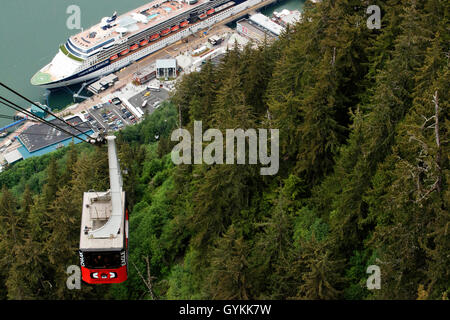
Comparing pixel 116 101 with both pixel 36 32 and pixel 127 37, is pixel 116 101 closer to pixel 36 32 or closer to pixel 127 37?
pixel 127 37

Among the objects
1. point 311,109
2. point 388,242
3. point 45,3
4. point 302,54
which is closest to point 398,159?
point 388,242

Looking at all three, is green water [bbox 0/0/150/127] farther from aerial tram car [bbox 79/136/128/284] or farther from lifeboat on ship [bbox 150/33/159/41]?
aerial tram car [bbox 79/136/128/284]

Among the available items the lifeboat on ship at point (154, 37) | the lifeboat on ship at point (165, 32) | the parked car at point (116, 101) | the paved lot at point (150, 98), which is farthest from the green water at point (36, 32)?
the paved lot at point (150, 98)

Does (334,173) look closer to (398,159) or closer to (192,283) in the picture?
(398,159)

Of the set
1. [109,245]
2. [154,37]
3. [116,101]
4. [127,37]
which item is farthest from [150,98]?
[109,245]

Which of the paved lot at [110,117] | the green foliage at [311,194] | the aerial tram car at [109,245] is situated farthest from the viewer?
the paved lot at [110,117]

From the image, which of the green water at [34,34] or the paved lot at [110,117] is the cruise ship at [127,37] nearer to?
the green water at [34,34]

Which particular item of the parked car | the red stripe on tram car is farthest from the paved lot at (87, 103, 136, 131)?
the red stripe on tram car
